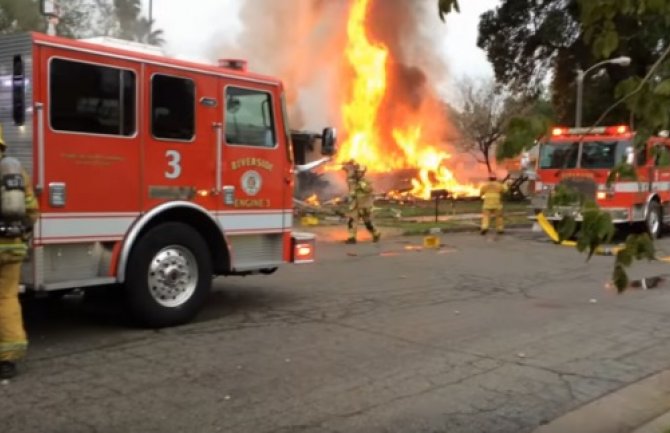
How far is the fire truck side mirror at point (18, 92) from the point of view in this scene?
18.4ft

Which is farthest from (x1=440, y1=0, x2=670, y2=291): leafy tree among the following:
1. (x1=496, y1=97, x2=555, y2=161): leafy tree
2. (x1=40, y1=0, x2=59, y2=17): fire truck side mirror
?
(x1=40, y1=0, x2=59, y2=17): fire truck side mirror

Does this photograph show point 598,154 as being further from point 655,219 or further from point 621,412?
point 621,412

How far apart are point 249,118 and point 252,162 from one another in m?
0.42

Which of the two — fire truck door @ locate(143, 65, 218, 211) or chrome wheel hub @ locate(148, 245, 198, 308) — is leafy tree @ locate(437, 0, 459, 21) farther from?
chrome wheel hub @ locate(148, 245, 198, 308)

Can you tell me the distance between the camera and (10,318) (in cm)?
491

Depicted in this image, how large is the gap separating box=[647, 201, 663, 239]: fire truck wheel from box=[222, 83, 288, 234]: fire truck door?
40.1 feet

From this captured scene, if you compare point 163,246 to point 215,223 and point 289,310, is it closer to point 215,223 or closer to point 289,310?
point 215,223

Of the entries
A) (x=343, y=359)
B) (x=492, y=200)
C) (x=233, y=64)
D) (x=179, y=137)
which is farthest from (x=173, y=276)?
(x=492, y=200)

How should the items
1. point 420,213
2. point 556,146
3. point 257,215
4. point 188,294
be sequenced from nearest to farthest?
point 188,294 → point 257,215 → point 556,146 → point 420,213

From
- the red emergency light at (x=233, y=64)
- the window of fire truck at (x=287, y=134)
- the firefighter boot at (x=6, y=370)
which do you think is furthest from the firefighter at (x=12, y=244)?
the window of fire truck at (x=287, y=134)

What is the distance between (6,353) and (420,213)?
20.6 metres

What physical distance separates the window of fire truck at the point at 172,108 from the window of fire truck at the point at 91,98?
218mm

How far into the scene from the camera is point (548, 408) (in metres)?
4.73

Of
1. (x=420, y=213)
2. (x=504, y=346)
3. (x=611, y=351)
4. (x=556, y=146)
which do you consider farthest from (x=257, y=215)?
(x=420, y=213)
